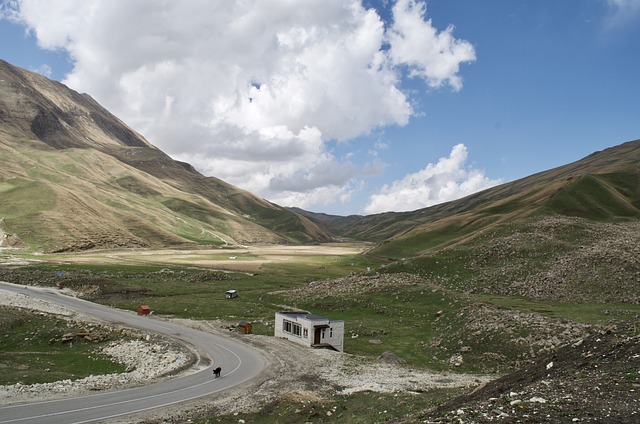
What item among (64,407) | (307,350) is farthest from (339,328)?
(64,407)

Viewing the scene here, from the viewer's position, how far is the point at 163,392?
139 feet

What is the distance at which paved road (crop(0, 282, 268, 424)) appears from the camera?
114 feet

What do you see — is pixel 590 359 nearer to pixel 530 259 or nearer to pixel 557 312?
pixel 557 312

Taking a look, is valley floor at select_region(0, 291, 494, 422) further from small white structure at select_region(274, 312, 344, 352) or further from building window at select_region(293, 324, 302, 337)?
building window at select_region(293, 324, 302, 337)

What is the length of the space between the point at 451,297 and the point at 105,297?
76.8 metres

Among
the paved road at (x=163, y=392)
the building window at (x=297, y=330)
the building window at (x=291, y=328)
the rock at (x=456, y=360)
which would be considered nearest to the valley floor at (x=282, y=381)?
the paved road at (x=163, y=392)

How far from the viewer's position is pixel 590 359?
28844 mm

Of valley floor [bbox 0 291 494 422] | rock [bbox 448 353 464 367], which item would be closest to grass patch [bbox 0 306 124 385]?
valley floor [bbox 0 291 494 422]

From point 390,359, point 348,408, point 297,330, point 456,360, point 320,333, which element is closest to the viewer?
point 348,408

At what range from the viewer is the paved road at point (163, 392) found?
1368 inches

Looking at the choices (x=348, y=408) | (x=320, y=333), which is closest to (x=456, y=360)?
(x=320, y=333)

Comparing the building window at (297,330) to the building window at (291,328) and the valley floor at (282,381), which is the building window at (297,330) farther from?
the valley floor at (282,381)

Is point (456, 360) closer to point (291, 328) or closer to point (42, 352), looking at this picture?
point (291, 328)

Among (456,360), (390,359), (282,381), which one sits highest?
(282,381)
